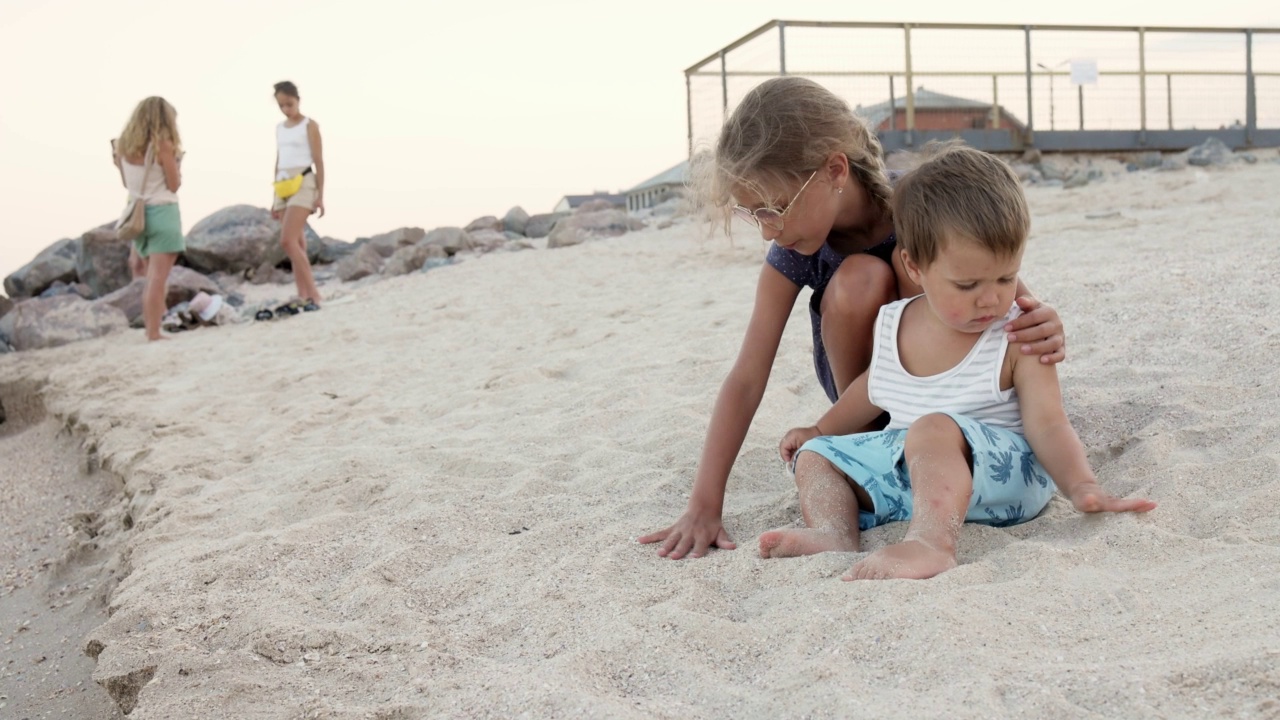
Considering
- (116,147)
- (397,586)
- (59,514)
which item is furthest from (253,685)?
(116,147)

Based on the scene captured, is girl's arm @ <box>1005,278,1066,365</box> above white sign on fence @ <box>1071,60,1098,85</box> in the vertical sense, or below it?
below

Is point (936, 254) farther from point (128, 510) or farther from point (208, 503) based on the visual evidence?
point (128, 510)

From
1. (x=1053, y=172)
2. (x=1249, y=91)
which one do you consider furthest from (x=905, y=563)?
(x=1249, y=91)

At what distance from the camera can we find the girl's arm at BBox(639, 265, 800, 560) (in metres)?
2.20

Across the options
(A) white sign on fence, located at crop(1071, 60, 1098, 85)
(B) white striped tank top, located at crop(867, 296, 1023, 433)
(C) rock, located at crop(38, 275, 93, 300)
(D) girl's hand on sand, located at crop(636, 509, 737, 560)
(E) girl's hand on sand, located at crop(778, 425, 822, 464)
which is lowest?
(D) girl's hand on sand, located at crop(636, 509, 737, 560)

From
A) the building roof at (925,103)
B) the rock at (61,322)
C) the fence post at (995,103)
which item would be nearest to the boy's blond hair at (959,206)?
the rock at (61,322)

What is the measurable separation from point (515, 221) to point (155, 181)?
17.4 feet

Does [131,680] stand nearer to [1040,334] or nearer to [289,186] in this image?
[1040,334]

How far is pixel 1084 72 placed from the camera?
13.0 metres

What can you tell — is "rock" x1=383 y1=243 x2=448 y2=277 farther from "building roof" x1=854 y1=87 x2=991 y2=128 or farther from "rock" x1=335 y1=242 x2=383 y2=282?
"building roof" x1=854 y1=87 x2=991 y2=128

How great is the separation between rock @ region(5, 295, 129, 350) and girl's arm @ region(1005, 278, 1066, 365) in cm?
716

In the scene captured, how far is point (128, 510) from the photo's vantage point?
315cm

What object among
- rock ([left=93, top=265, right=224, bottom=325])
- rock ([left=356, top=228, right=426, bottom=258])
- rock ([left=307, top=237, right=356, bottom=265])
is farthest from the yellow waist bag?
rock ([left=307, top=237, right=356, bottom=265])

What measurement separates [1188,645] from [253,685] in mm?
1399
